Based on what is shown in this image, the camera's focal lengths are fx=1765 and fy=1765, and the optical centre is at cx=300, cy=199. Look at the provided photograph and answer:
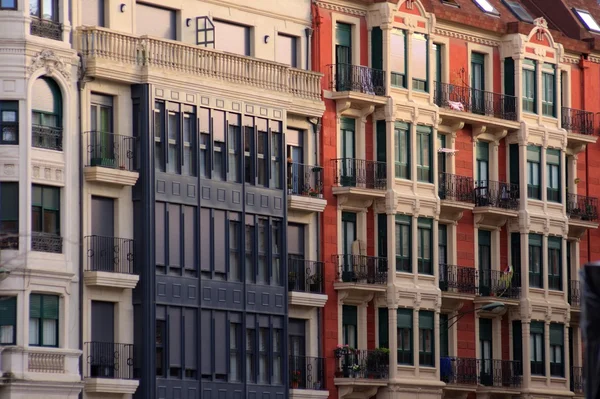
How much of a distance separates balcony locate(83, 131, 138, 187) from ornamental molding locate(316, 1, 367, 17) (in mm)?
9708

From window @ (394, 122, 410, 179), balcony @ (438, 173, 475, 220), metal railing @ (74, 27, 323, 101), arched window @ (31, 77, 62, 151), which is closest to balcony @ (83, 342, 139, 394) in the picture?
arched window @ (31, 77, 62, 151)

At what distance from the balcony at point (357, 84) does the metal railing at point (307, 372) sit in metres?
8.08

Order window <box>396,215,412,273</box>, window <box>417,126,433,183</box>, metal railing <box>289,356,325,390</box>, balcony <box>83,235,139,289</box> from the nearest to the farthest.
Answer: balcony <box>83,235,139,289</box> → metal railing <box>289,356,325,390</box> → window <box>396,215,412,273</box> → window <box>417,126,433,183</box>

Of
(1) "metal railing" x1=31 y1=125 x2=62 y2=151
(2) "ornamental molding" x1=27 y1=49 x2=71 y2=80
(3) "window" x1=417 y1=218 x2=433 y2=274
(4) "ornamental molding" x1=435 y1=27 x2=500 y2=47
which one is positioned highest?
(4) "ornamental molding" x1=435 y1=27 x2=500 y2=47

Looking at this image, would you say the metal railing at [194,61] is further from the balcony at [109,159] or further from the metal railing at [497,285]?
the metal railing at [497,285]

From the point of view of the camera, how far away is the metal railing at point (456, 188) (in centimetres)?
5822

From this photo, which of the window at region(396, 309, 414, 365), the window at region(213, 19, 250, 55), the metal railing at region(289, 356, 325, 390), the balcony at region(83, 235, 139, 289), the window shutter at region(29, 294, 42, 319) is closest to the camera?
the window shutter at region(29, 294, 42, 319)

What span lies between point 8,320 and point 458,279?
62.2ft

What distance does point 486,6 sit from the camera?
61812 mm

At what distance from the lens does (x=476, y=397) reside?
191ft

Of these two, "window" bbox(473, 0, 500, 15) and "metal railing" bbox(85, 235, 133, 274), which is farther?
"window" bbox(473, 0, 500, 15)

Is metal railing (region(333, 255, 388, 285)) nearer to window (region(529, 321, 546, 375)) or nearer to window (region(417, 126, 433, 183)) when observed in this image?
window (region(417, 126, 433, 183))

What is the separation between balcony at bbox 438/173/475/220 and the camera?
190ft

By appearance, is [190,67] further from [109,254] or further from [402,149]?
[402,149]
